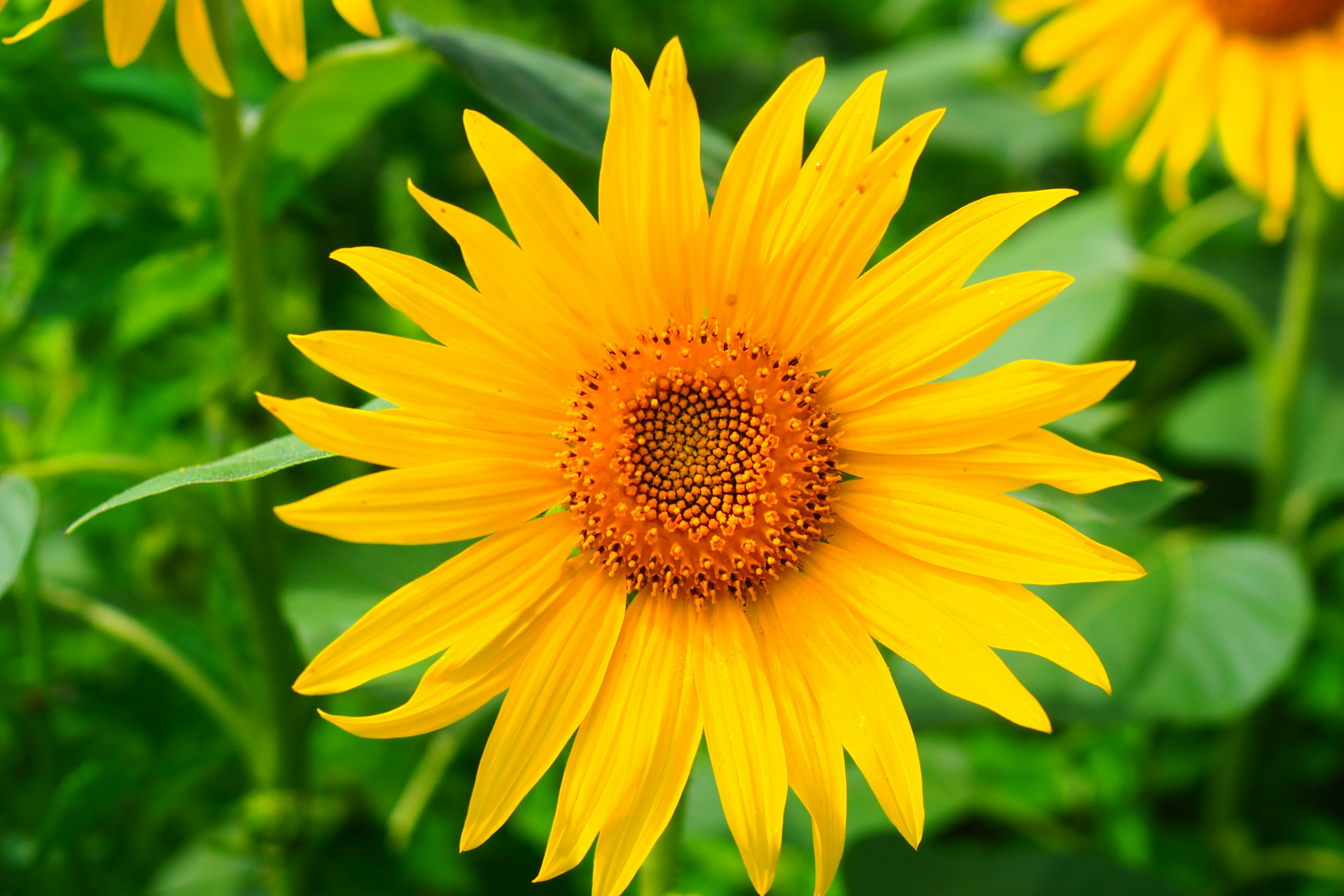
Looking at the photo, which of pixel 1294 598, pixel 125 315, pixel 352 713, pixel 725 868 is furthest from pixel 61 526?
pixel 1294 598

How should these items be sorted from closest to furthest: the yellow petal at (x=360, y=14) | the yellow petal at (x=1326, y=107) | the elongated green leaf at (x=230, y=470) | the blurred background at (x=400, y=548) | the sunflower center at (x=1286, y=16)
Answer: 1. the elongated green leaf at (x=230, y=470)
2. the yellow petal at (x=360, y=14)
3. the blurred background at (x=400, y=548)
4. the yellow petal at (x=1326, y=107)
5. the sunflower center at (x=1286, y=16)

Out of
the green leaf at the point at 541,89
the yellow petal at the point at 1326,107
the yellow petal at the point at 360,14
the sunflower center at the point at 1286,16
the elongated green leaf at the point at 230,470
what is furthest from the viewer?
the sunflower center at the point at 1286,16

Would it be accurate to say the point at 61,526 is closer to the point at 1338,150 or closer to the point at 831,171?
the point at 831,171

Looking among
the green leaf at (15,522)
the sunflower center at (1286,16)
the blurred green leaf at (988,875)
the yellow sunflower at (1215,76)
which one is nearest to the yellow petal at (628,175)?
the green leaf at (15,522)

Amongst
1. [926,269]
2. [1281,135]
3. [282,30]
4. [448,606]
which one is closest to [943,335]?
[926,269]

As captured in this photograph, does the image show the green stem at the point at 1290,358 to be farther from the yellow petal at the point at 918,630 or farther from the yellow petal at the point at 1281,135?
the yellow petal at the point at 918,630
